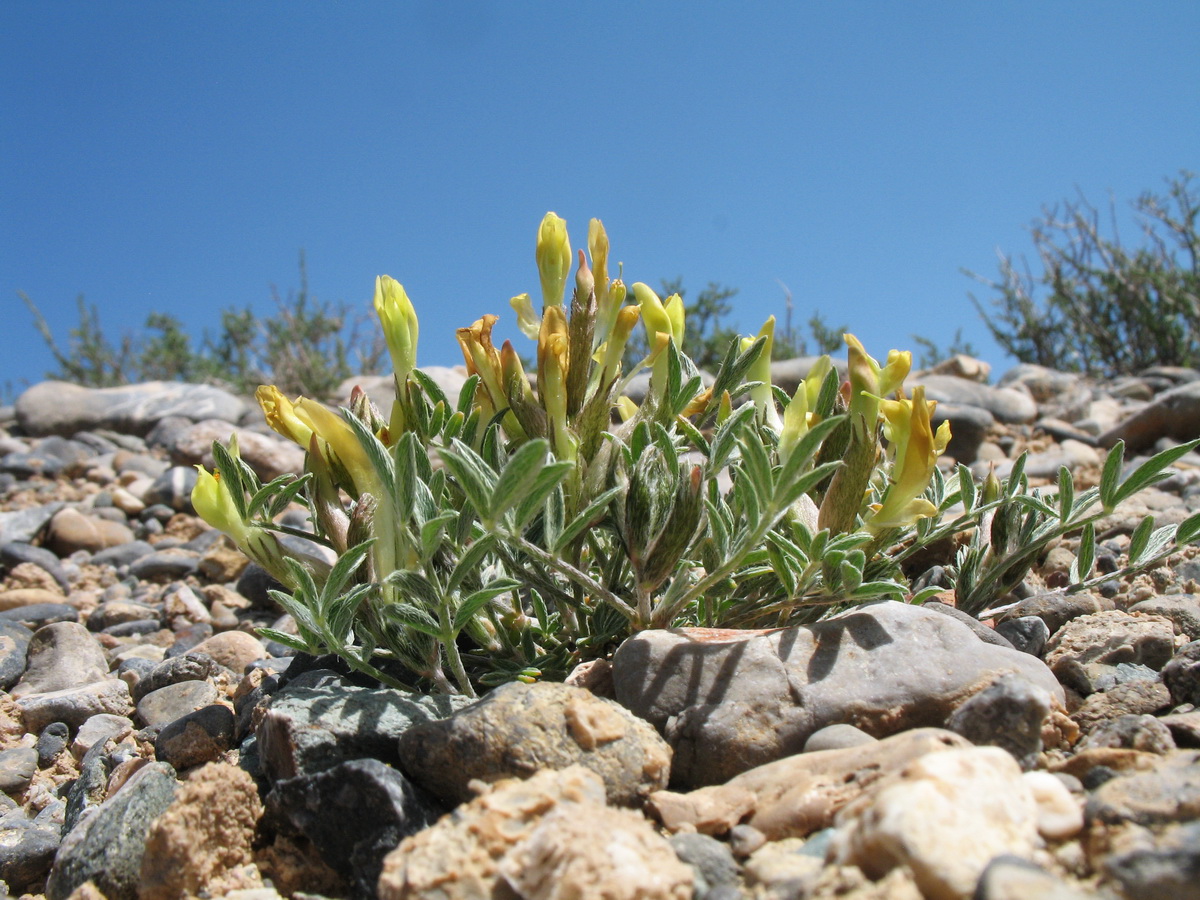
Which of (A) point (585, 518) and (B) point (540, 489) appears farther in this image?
(A) point (585, 518)

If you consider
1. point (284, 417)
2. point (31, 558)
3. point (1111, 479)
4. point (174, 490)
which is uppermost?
point (174, 490)

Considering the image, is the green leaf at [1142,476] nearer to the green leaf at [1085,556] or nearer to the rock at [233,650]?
the green leaf at [1085,556]

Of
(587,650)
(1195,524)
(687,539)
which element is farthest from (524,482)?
(1195,524)

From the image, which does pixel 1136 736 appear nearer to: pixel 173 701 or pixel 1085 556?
pixel 1085 556

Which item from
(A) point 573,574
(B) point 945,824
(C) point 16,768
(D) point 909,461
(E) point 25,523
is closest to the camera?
(B) point 945,824

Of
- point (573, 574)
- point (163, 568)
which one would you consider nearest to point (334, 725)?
point (573, 574)

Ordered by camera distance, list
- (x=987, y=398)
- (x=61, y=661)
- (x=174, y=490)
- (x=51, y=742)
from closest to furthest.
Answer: (x=51, y=742)
(x=61, y=661)
(x=174, y=490)
(x=987, y=398)

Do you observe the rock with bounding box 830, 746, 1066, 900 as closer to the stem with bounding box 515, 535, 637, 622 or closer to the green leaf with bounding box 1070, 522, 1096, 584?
the stem with bounding box 515, 535, 637, 622
